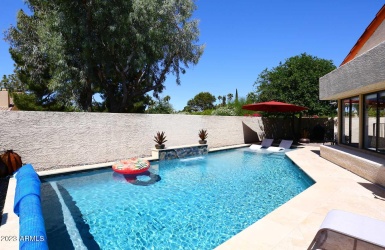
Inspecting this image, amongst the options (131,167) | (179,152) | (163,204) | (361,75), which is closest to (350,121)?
(361,75)

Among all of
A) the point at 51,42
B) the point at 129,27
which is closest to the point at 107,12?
the point at 129,27

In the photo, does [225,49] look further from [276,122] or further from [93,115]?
[93,115]

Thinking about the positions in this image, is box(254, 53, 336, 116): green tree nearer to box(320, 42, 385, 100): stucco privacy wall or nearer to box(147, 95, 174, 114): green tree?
box(320, 42, 385, 100): stucco privacy wall

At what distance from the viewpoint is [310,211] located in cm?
504

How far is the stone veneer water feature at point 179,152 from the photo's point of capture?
12.5 metres

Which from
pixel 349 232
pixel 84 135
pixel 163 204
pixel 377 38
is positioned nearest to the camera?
pixel 349 232

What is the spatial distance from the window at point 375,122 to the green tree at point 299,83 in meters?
9.74

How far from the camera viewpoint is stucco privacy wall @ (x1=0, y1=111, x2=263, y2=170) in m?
8.84

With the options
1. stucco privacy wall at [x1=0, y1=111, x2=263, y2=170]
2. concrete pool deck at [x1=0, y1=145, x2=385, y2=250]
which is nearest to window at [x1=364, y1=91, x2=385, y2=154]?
concrete pool deck at [x1=0, y1=145, x2=385, y2=250]

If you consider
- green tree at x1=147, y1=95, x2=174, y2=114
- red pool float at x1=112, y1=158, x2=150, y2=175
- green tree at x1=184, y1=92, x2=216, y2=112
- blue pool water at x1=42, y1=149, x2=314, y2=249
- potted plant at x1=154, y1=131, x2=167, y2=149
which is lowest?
blue pool water at x1=42, y1=149, x2=314, y2=249

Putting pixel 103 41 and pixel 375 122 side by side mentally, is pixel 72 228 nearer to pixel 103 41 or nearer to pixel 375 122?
pixel 375 122

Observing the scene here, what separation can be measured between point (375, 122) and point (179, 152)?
9.10m

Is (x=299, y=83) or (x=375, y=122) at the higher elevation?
(x=299, y=83)

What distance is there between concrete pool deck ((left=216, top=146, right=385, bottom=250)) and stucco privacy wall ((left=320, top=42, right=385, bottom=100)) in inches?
122
